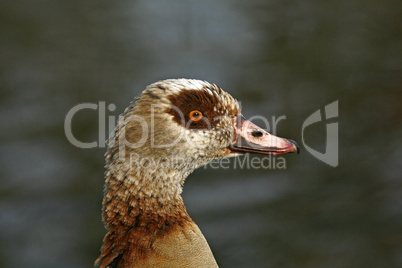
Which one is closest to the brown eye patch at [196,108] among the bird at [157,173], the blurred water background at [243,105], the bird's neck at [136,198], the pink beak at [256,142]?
the bird at [157,173]

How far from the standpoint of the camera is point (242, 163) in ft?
23.1

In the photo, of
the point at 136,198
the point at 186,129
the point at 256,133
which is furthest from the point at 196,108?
the point at 136,198

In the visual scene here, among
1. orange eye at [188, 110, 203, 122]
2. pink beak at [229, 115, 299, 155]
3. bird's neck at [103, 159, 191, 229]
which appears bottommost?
bird's neck at [103, 159, 191, 229]

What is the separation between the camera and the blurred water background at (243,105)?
21.4ft

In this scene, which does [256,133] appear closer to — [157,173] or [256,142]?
[256,142]

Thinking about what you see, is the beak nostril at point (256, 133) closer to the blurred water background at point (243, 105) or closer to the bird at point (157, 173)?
the bird at point (157, 173)

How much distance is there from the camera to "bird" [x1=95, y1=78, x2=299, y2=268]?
3.58 meters

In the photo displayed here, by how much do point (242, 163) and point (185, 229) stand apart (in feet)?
11.1

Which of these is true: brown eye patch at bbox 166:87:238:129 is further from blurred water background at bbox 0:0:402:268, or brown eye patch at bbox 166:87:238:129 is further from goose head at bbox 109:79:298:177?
blurred water background at bbox 0:0:402:268

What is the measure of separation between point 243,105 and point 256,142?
11.3ft

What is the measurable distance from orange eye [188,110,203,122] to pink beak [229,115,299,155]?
302mm

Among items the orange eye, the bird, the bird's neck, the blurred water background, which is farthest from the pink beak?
the blurred water background

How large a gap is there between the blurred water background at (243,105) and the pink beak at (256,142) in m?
2.56

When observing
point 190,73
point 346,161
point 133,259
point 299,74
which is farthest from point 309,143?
point 133,259
